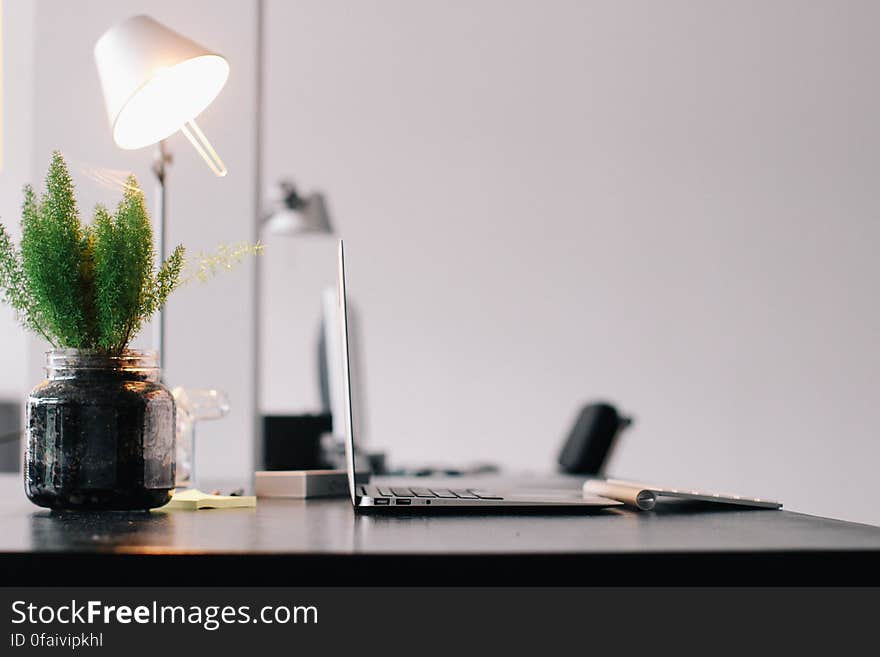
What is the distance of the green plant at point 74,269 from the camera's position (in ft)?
4.00

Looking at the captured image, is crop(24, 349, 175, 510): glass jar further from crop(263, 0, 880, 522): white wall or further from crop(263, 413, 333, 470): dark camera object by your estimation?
crop(263, 0, 880, 522): white wall

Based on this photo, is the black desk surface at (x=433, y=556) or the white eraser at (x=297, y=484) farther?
the white eraser at (x=297, y=484)

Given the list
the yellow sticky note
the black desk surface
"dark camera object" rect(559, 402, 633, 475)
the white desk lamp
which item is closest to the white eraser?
the yellow sticky note

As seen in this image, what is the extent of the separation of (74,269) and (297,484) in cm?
47

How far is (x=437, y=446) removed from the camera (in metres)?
5.48

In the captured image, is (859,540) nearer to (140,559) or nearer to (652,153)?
(140,559)

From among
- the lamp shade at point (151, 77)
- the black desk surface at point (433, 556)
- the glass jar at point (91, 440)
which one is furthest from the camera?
the lamp shade at point (151, 77)

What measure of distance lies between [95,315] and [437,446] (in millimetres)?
4317

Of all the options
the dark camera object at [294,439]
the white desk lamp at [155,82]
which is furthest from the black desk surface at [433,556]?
the dark camera object at [294,439]

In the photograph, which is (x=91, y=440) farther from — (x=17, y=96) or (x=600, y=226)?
(x=600, y=226)

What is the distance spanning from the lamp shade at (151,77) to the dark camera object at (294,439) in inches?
40.8

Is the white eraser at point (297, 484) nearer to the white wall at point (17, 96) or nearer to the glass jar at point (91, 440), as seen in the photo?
the glass jar at point (91, 440)

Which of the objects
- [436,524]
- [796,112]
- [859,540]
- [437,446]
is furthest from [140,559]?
[796,112]

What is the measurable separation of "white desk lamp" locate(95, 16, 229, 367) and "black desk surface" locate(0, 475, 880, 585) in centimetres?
68
